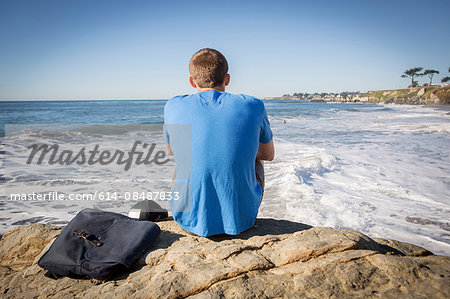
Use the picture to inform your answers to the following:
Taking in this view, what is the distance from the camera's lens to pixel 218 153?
179 centimetres

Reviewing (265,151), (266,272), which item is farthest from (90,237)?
(265,151)

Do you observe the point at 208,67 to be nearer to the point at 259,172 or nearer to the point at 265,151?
the point at 265,151

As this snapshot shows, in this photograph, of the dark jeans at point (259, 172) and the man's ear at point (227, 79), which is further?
the dark jeans at point (259, 172)

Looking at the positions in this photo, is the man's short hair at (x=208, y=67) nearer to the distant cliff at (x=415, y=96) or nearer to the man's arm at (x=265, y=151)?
the man's arm at (x=265, y=151)

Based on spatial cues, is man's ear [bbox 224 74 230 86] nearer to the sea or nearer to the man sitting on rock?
the man sitting on rock

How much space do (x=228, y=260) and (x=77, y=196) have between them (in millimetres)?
4418

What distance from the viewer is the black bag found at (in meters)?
1.69

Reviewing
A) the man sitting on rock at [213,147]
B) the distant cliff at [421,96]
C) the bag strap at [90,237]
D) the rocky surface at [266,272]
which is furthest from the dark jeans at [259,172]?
the distant cliff at [421,96]

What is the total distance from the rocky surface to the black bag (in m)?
0.08

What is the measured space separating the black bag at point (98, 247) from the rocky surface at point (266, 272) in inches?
3.3

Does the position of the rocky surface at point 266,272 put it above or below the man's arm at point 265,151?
below

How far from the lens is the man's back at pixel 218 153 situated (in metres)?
1.79

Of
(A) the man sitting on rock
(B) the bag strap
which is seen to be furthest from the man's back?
(B) the bag strap

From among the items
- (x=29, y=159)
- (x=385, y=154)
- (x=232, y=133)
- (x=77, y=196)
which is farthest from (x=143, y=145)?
(x=232, y=133)
